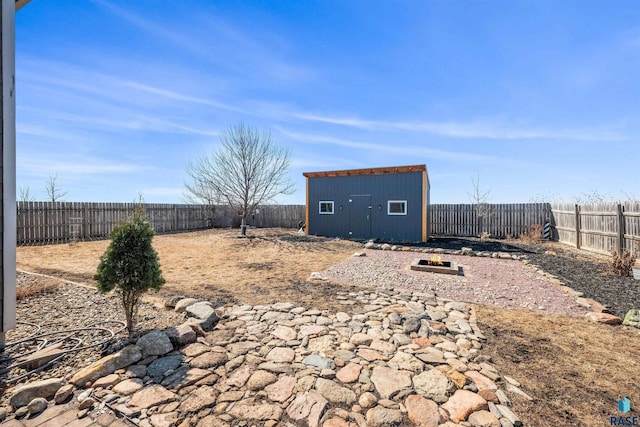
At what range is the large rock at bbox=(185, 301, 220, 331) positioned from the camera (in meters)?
2.88

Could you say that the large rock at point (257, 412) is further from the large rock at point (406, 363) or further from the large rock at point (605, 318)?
the large rock at point (605, 318)

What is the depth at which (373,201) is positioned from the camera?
1241 centimetres

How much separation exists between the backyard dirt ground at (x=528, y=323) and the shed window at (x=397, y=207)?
4914mm

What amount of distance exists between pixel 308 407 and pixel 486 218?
49.6 ft

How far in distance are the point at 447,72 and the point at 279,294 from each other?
26.1 feet

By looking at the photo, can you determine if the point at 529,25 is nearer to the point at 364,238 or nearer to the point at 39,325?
the point at 364,238

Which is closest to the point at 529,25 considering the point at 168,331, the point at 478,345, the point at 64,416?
the point at 478,345

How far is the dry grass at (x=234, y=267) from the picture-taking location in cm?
427

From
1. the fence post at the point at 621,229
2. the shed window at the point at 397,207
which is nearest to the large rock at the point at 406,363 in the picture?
the fence post at the point at 621,229

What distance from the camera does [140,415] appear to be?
5.44 ft

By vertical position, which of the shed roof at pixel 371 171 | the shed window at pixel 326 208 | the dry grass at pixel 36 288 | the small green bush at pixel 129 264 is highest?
the shed roof at pixel 371 171

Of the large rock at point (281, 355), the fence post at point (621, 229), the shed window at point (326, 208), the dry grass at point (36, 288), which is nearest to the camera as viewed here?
the large rock at point (281, 355)

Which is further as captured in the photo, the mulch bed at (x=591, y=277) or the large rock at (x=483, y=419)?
the mulch bed at (x=591, y=277)

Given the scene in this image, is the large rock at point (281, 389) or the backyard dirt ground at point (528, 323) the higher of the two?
the large rock at point (281, 389)
